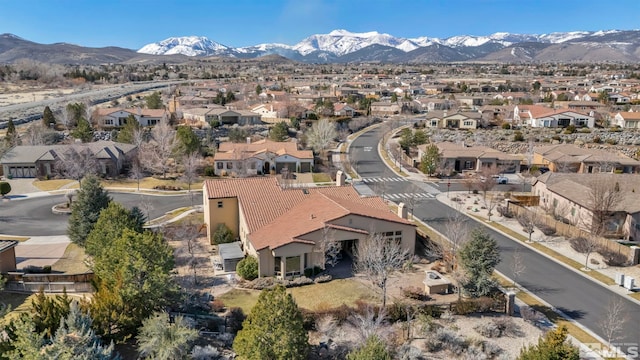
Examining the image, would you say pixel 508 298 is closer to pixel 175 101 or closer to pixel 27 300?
pixel 27 300

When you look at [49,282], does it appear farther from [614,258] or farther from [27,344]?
[614,258]

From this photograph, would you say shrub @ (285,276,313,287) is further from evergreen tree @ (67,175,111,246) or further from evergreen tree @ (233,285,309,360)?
evergreen tree @ (67,175,111,246)

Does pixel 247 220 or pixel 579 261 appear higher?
pixel 247 220

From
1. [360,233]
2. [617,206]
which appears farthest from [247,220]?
[617,206]

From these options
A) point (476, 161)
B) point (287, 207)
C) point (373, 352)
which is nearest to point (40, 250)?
point (287, 207)

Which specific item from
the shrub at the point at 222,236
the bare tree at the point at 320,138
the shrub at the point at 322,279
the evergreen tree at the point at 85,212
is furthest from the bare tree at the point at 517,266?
the bare tree at the point at 320,138
